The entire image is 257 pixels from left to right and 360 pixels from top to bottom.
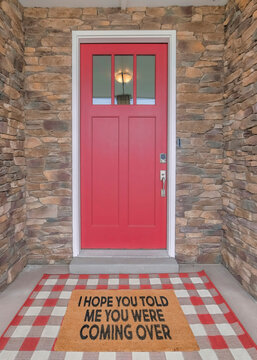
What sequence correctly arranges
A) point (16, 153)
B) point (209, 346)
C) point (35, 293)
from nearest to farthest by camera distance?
point (209, 346)
point (35, 293)
point (16, 153)

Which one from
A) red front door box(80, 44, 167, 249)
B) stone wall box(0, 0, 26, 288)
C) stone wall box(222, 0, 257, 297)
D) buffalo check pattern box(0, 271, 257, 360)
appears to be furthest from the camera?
red front door box(80, 44, 167, 249)

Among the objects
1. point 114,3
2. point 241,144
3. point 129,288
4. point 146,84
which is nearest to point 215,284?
point 129,288

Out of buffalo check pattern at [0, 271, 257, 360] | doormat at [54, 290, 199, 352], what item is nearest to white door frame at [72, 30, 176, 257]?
buffalo check pattern at [0, 271, 257, 360]

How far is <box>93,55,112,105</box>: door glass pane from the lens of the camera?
101 inches

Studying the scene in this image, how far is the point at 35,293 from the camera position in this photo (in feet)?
6.64

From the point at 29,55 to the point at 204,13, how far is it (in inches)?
66.3

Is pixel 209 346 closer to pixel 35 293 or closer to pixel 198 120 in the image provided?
pixel 35 293

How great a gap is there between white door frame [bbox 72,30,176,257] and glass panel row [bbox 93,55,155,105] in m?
0.16

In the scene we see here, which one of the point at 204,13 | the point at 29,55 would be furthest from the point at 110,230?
the point at 204,13

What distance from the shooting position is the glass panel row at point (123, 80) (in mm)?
2555

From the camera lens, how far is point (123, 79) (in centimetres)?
257

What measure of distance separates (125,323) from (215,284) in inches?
35.9

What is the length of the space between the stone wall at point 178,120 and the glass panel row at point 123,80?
10.4 inches

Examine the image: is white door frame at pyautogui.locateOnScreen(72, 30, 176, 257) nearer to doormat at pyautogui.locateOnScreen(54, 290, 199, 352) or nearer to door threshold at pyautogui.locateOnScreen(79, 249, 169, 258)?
door threshold at pyautogui.locateOnScreen(79, 249, 169, 258)
